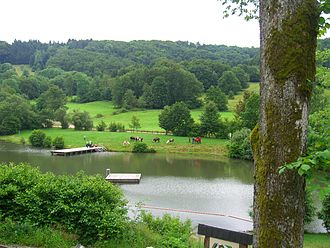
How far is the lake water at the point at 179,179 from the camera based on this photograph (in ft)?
72.2

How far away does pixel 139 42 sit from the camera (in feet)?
524

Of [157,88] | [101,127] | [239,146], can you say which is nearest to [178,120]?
[239,146]

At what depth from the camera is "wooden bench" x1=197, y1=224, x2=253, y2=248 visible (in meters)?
7.66

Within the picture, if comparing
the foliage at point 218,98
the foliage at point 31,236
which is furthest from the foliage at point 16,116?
the foliage at point 31,236

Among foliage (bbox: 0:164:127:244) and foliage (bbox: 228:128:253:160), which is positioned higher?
foliage (bbox: 0:164:127:244)

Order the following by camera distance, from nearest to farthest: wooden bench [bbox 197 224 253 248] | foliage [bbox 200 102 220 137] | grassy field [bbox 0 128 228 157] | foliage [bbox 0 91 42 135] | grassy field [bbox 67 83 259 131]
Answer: wooden bench [bbox 197 224 253 248] < grassy field [bbox 0 128 228 157] < foliage [bbox 200 102 220 137] < foliage [bbox 0 91 42 135] < grassy field [bbox 67 83 259 131]

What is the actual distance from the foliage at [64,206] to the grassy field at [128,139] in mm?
39672

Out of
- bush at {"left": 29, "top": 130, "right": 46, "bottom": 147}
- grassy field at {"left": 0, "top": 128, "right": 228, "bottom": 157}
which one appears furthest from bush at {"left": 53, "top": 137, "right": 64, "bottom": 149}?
bush at {"left": 29, "top": 130, "right": 46, "bottom": 147}

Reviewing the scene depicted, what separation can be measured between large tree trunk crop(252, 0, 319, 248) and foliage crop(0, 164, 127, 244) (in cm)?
682

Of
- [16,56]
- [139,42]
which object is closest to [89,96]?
[139,42]

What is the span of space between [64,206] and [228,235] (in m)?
4.28

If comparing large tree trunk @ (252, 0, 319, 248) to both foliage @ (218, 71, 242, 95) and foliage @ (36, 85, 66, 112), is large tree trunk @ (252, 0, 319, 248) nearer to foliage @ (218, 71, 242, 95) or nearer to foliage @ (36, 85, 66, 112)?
foliage @ (36, 85, 66, 112)

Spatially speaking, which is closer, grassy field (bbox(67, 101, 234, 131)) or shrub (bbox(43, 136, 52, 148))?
shrub (bbox(43, 136, 52, 148))

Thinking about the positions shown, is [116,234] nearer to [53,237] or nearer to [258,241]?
[53,237]
